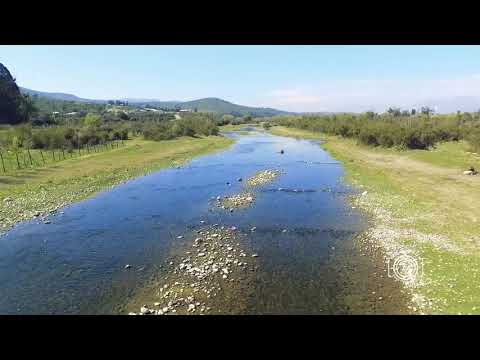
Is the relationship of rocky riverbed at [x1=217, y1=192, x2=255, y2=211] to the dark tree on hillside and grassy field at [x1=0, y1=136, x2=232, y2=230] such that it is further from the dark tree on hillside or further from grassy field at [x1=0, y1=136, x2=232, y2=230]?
the dark tree on hillside

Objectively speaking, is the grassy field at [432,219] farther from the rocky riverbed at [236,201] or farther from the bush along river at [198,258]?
the rocky riverbed at [236,201]

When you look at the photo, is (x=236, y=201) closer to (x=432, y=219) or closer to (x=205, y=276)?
(x=205, y=276)

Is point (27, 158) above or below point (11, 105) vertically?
below

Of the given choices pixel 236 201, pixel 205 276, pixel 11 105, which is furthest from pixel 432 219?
pixel 11 105
